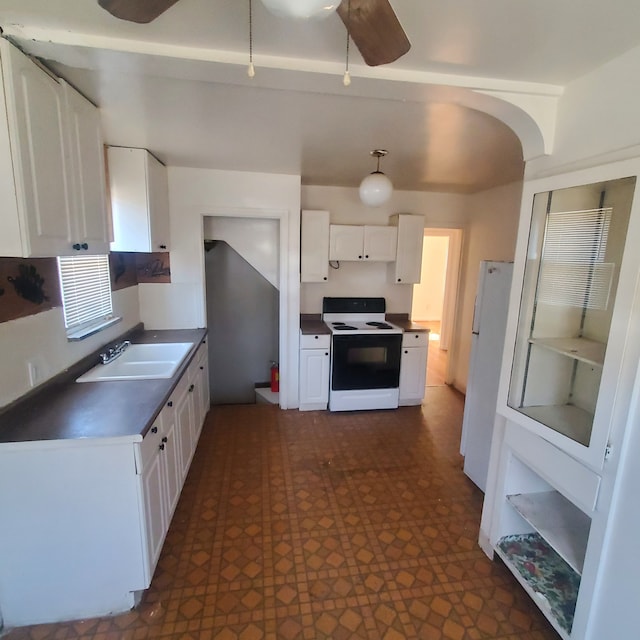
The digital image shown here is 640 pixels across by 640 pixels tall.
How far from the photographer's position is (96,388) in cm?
197

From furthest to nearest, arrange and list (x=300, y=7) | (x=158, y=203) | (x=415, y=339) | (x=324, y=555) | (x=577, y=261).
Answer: (x=415, y=339)
(x=158, y=203)
(x=324, y=555)
(x=577, y=261)
(x=300, y=7)

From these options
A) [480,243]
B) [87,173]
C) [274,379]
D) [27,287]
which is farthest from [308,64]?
[274,379]

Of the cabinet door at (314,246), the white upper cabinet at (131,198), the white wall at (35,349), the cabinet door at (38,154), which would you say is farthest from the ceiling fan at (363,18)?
the cabinet door at (314,246)

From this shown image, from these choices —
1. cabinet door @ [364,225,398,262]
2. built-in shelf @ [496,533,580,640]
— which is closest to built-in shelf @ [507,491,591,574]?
built-in shelf @ [496,533,580,640]

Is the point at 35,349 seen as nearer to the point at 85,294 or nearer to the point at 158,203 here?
the point at 85,294

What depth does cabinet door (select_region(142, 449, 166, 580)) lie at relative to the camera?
64.8 inches

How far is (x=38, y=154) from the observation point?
1397 millimetres

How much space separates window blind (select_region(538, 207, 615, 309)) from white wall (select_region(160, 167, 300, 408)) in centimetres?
222

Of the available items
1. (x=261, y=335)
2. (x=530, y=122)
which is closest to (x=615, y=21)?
(x=530, y=122)

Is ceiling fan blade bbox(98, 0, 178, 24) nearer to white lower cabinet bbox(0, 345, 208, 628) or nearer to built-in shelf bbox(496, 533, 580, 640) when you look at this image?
white lower cabinet bbox(0, 345, 208, 628)

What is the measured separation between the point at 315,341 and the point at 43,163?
2.56 meters

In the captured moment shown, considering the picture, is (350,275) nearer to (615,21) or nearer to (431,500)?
(431,500)

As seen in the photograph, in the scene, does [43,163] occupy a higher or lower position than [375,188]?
lower

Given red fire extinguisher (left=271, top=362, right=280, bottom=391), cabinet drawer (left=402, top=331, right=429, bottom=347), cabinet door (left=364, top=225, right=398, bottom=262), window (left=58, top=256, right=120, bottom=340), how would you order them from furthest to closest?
red fire extinguisher (left=271, top=362, right=280, bottom=391) → cabinet door (left=364, top=225, right=398, bottom=262) → cabinet drawer (left=402, top=331, right=429, bottom=347) → window (left=58, top=256, right=120, bottom=340)
